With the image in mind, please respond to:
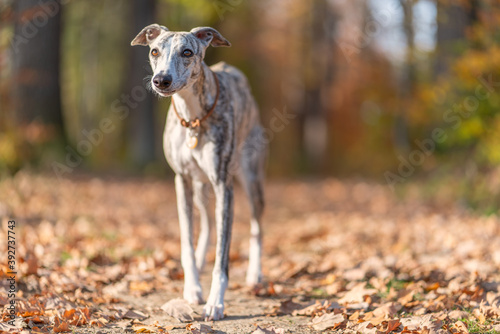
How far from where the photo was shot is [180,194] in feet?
13.8

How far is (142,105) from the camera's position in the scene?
14930mm

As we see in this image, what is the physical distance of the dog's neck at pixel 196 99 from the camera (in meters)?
3.85

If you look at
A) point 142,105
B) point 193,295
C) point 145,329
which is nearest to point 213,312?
point 193,295

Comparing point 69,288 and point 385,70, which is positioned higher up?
point 385,70

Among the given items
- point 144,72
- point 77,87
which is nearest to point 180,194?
point 144,72

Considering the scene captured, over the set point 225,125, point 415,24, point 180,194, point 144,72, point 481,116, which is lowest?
point 180,194

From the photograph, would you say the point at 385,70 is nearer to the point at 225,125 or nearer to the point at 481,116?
the point at 481,116

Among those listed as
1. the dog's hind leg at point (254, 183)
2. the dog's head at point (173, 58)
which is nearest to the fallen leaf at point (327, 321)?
the dog's hind leg at point (254, 183)

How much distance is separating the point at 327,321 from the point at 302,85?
20.9 meters

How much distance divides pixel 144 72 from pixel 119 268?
1067 centimetres

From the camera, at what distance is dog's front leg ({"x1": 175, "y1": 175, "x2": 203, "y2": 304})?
4.01 metres

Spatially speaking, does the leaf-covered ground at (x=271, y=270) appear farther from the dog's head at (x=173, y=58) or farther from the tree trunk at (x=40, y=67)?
the tree trunk at (x=40, y=67)

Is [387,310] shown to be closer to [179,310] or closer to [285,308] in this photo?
[285,308]

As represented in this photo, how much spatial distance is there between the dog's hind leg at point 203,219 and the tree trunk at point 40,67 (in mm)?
6151
